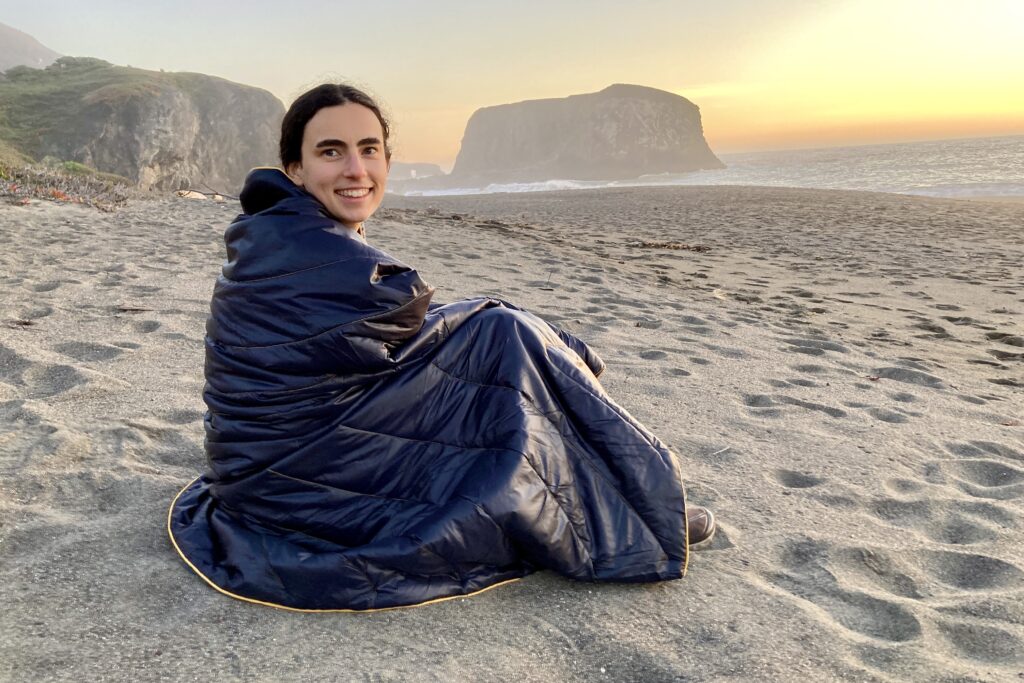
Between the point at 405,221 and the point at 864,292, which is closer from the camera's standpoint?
the point at 864,292

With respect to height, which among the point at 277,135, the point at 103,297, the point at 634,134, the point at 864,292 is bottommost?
the point at 864,292

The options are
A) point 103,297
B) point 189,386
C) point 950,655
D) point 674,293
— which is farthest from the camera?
point 674,293

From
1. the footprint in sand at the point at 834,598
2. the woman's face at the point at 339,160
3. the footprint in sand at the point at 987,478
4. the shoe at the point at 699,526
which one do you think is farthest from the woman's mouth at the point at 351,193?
the footprint in sand at the point at 987,478

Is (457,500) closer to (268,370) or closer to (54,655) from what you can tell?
(268,370)

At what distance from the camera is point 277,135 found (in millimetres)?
2525

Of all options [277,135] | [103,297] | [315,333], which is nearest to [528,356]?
[315,333]

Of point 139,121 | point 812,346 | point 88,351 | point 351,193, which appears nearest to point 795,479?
point 351,193

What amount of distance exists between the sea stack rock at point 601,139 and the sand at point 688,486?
406 feet

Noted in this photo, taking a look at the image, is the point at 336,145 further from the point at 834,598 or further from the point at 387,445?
the point at 834,598

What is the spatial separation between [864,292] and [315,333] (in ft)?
24.3

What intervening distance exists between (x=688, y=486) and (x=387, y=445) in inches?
55.8

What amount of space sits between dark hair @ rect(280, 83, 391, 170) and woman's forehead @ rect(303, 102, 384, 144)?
2cm

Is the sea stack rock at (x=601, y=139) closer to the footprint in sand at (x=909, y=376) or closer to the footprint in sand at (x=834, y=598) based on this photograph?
the footprint in sand at (x=909, y=376)

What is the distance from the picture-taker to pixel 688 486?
3008 mm
